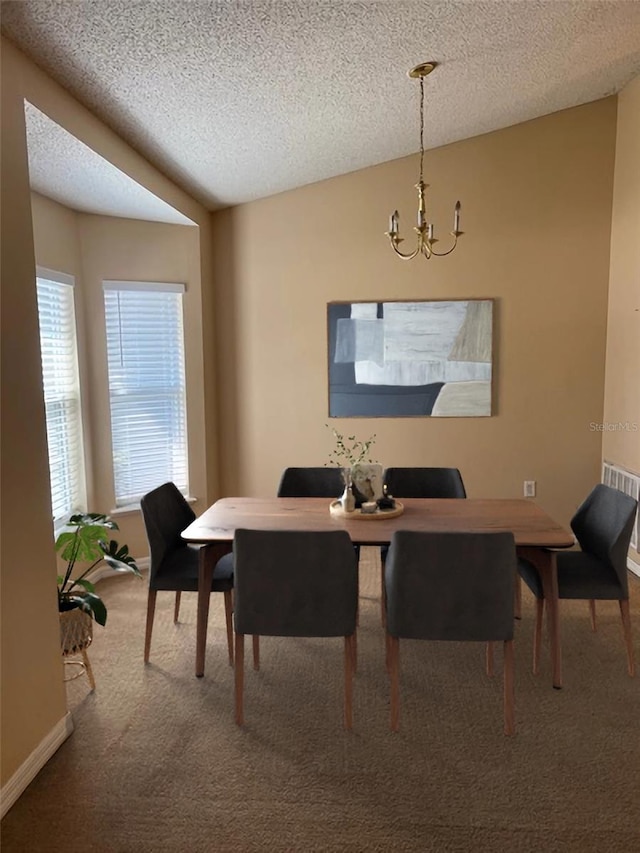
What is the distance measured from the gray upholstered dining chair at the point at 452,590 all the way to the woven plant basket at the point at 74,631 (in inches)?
53.3

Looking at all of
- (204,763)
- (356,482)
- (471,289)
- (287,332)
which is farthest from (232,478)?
(204,763)

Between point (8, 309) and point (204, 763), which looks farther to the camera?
point (204, 763)

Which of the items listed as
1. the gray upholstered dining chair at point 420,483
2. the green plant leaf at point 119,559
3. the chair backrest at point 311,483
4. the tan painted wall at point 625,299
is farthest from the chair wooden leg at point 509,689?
the tan painted wall at point 625,299

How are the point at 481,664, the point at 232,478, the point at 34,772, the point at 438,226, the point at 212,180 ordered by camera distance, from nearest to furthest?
the point at 34,772
the point at 481,664
the point at 212,180
the point at 438,226
the point at 232,478

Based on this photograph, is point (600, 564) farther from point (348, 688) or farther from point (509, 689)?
point (348, 688)

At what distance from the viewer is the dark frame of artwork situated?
4320mm

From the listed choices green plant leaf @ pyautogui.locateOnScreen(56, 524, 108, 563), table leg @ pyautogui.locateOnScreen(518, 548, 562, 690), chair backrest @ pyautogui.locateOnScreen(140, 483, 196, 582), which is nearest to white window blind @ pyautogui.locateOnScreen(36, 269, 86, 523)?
chair backrest @ pyautogui.locateOnScreen(140, 483, 196, 582)

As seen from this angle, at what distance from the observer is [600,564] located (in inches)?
111

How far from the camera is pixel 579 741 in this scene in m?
2.31

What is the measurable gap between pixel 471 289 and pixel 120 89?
265cm

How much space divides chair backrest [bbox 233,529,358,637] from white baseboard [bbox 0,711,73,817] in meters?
0.77

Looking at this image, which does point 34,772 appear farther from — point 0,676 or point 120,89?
point 120,89

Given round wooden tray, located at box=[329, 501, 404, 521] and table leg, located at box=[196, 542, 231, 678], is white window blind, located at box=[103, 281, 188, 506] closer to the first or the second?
table leg, located at box=[196, 542, 231, 678]

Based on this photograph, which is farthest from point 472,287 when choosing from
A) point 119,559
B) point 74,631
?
point 74,631
